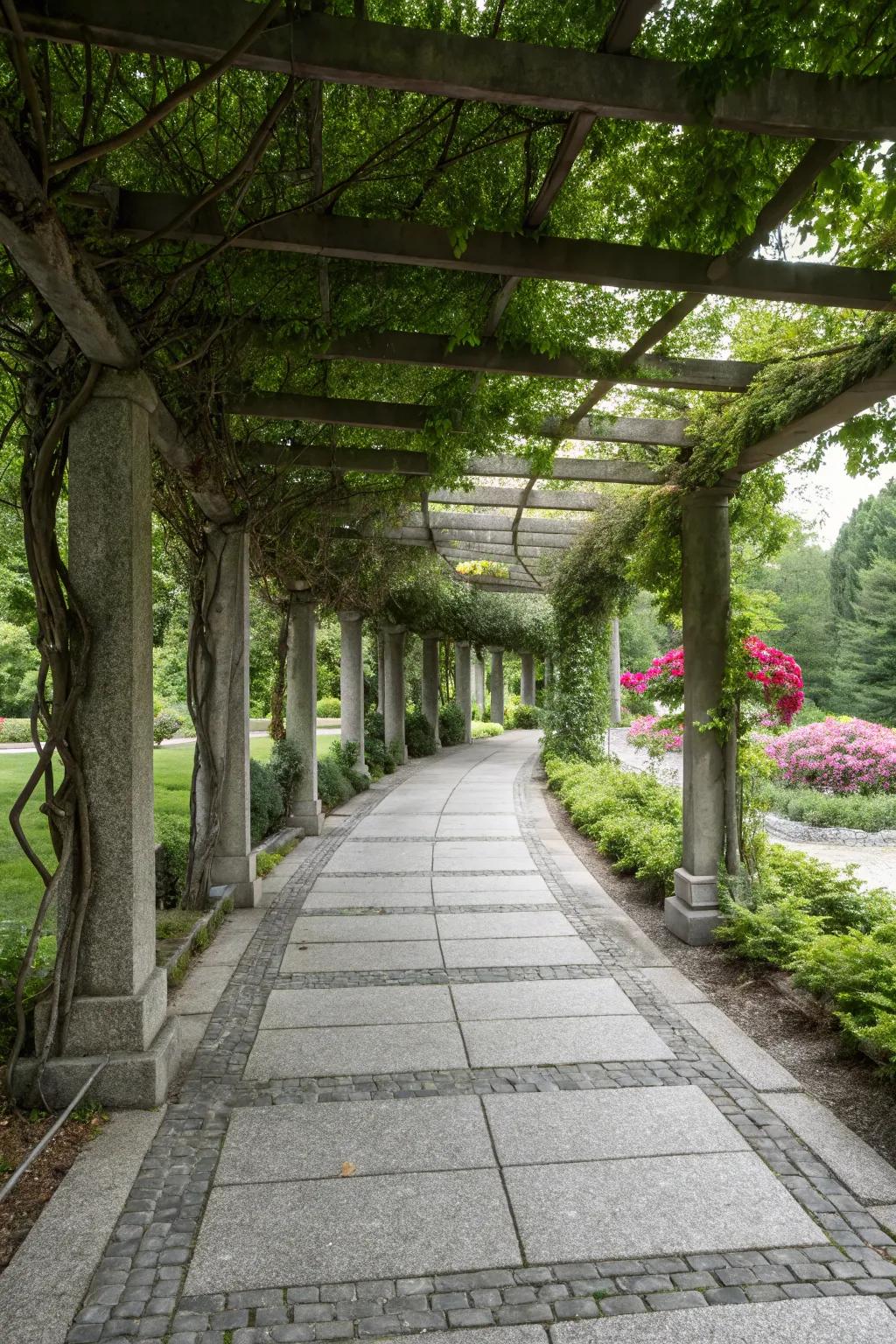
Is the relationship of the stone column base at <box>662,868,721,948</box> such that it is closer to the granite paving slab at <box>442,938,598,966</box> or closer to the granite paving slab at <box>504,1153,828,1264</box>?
the granite paving slab at <box>442,938,598,966</box>

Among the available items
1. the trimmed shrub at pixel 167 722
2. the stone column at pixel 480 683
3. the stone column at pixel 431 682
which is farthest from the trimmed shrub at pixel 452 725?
the stone column at pixel 480 683

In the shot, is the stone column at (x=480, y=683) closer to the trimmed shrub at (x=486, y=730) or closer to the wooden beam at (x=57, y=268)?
the trimmed shrub at (x=486, y=730)

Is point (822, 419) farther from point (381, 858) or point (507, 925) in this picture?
point (381, 858)

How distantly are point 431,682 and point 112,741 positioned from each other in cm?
1547

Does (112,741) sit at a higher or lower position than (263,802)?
higher

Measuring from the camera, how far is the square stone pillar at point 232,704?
5938 millimetres

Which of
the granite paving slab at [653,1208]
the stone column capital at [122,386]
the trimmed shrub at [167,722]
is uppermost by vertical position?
the stone column capital at [122,386]

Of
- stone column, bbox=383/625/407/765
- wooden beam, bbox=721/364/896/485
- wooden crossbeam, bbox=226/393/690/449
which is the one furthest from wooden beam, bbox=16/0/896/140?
stone column, bbox=383/625/407/765

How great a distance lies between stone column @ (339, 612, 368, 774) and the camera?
1273 cm

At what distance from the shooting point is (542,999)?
4.38m

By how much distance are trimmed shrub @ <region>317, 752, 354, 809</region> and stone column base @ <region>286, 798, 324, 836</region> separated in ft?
3.04

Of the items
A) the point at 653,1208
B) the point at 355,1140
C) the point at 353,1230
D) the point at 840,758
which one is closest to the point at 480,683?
the point at 840,758

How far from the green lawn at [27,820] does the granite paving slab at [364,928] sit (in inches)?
75.1

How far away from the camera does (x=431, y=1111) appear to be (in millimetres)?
3195
